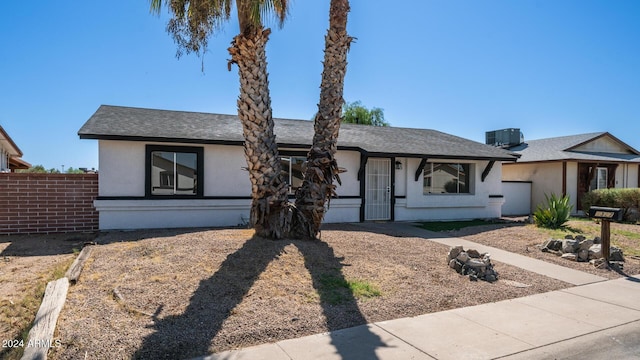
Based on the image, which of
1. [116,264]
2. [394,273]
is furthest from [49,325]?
[394,273]

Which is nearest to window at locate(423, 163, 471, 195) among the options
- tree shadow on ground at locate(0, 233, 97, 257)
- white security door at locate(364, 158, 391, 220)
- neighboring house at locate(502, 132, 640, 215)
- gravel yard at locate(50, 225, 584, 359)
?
white security door at locate(364, 158, 391, 220)

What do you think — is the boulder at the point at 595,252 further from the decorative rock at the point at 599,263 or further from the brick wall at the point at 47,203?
the brick wall at the point at 47,203

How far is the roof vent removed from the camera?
25922mm

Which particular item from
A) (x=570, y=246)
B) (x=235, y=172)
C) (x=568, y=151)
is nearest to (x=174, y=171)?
(x=235, y=172)

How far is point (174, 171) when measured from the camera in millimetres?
12156

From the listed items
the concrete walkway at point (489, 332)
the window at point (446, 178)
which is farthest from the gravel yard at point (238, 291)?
the window at point (446, 178)

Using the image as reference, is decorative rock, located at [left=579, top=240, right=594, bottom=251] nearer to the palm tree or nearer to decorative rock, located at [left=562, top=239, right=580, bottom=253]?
decorative rock, located at [left=562, top=239, right=580, bottom=253]

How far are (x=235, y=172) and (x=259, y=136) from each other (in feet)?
15.8

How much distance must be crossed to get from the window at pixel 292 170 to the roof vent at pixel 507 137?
17865mm

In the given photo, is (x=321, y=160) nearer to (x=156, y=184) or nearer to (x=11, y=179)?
(x=156, y=184)

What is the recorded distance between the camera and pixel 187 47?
934cm

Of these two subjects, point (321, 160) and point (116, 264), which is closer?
point (116, 264)

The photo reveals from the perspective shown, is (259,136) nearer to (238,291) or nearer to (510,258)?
(238,291)

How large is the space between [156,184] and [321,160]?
587 centimetres
